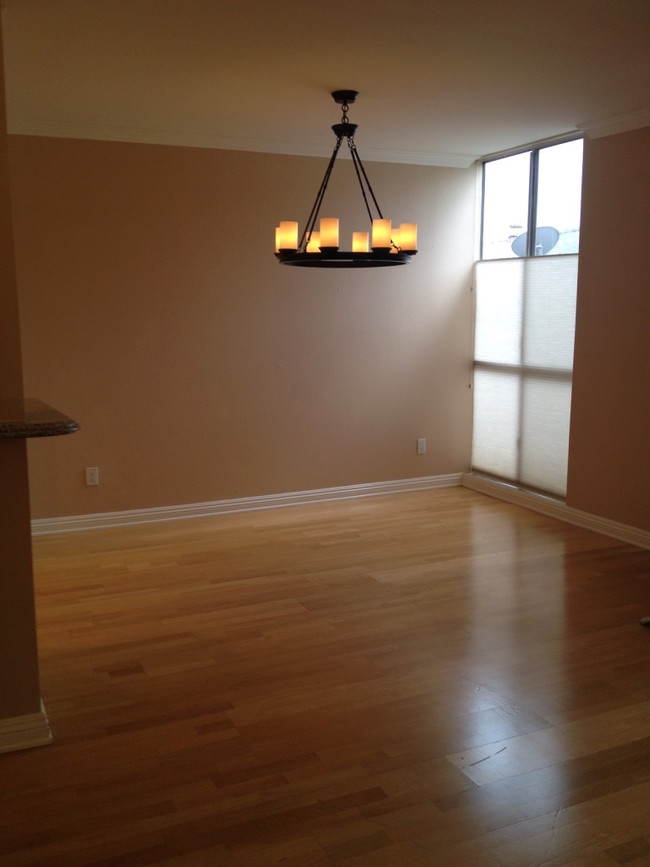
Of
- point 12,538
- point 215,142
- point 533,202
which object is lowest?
point 12,538

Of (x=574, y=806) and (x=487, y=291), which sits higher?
(x=487, y=291)

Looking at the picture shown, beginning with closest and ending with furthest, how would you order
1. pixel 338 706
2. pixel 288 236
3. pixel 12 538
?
pixel 12 538
pixel 338 706
pixel 288 236

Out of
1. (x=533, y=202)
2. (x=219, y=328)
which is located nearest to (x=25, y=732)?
(x=219, y=328)

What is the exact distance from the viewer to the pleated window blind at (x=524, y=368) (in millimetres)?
5250

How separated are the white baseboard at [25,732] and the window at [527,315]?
3735mm

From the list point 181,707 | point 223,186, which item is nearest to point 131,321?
point 223,186

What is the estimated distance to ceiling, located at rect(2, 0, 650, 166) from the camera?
2.90 metres

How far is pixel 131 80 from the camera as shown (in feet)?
12.3

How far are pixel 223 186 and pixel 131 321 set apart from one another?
3.49 feet

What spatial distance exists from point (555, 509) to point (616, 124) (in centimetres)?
240

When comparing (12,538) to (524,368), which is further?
(524,368)

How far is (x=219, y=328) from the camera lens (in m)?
5.27

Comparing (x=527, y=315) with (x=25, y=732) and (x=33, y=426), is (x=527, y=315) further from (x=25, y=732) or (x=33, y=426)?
(x=25, y=732)

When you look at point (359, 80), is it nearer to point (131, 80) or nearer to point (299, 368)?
point (131, 80)
